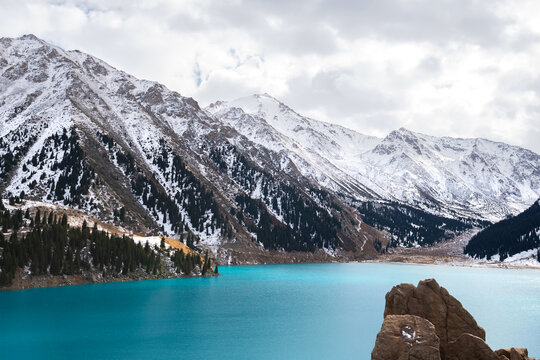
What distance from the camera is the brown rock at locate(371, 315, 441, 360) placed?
23.6 metres

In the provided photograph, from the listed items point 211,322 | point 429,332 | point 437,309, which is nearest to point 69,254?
point 211,322

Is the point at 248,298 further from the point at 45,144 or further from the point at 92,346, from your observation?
the point at 45,144

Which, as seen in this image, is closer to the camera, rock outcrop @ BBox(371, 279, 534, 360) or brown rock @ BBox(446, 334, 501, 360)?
rock outcrop @ BBox(371, 279, 534, 360)

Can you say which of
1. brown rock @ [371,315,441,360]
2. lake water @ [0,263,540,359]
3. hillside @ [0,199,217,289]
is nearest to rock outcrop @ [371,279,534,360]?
brown rock @ [371,315,441,360]

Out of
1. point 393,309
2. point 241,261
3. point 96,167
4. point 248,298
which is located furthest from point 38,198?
point 393,309

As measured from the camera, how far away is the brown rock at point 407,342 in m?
23.6

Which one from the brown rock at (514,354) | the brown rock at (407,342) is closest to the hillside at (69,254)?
the brown rock at (407,342)

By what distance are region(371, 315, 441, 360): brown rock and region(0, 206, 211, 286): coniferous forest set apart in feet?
275

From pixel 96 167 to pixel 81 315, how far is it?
4551 inches

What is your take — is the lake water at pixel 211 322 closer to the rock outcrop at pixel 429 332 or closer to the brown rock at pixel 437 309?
the brown rock at pixel 437 309

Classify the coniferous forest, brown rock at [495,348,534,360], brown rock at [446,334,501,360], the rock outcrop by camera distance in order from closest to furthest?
the rock outcrop
brown rock at [495,348,534,360]
brown rock at [446,334,501,360]
the coniferous forest

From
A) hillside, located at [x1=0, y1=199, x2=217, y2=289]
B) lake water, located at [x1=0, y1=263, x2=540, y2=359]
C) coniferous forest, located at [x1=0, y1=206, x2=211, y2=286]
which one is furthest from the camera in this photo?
hillside, located at [x1=0, y1=199, x2=217, y2=289]

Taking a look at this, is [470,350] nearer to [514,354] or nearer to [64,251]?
[514,354]

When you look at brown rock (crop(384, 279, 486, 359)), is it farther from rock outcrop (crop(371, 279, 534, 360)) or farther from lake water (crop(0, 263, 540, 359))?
lake water (crop(0, 263, 540, 359))
